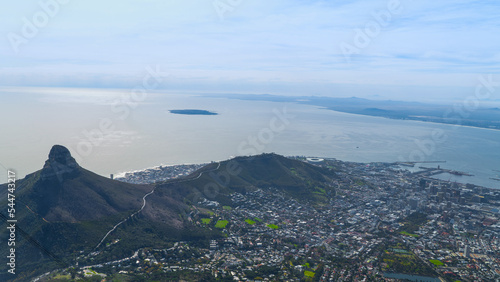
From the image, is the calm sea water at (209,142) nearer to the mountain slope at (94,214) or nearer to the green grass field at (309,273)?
the mountain slope at (94,214)

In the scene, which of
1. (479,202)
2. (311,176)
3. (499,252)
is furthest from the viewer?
(311,176)

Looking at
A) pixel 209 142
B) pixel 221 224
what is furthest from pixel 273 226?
pixel 209 142

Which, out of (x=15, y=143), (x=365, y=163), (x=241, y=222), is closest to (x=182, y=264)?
(x=241, y=222)

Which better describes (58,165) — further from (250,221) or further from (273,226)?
(273,226)

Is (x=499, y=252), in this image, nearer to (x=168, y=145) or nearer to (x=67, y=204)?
(x=67, y=204)

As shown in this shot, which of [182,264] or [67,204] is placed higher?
[67,204]

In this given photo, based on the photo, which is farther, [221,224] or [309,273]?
[221,224]

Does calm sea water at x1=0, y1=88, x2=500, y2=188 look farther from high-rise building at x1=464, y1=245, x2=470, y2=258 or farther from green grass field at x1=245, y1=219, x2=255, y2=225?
high-rise building at x1=464, y1=245, x2=470, y2=258

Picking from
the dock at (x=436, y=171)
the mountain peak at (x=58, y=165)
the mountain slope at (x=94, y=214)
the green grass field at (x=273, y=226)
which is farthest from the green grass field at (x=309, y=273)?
the dock at (x=436, y=171)
